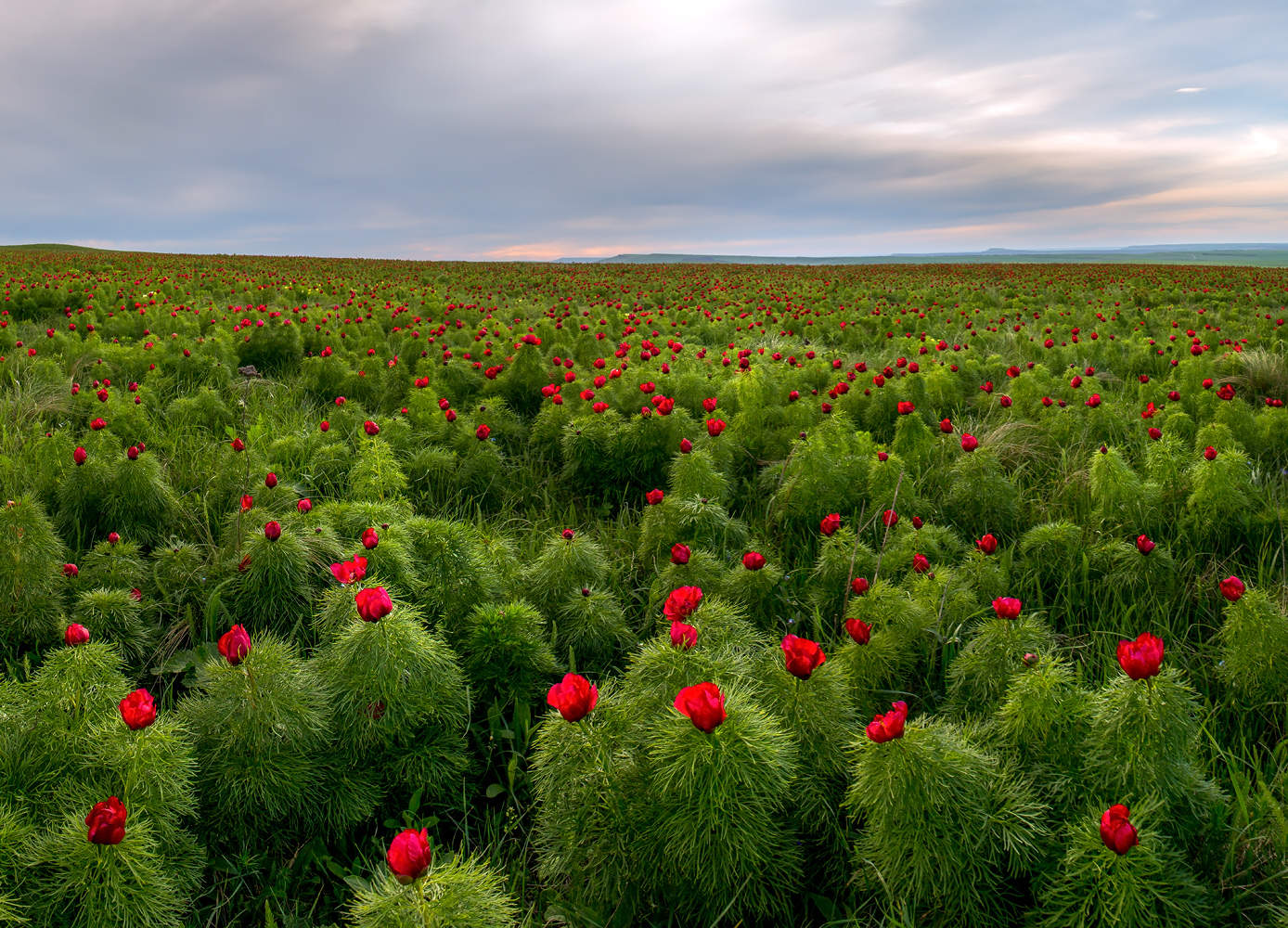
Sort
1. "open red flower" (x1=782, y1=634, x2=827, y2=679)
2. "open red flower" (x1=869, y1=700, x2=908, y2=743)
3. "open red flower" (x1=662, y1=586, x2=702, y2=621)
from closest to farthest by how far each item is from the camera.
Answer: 1. "open red flower" (x1=869, y1=700, x2=908, y2=743)
2. "open red flower" (x1=782, y1=634, x2=827, y2=679)
3. "open red flower" (x1=662, y1=586, x2=702, y2=621)

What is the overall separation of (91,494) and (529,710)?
8.90ft

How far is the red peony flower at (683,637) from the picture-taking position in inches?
77.6

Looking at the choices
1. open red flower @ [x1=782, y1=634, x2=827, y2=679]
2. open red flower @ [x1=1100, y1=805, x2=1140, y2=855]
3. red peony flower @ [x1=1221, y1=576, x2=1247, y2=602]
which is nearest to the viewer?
open red flower @ [x1=1100, y1=805, x2=1140, y2=855]

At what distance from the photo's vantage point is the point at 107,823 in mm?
1522

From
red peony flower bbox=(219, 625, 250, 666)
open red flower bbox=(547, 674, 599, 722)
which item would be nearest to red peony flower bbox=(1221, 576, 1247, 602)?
open red flower bbox=(547, 674, 599, 722)

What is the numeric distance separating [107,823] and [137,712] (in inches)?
11.5

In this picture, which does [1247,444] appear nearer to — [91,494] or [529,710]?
[529,710]

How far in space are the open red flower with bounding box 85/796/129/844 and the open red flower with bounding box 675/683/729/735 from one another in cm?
120

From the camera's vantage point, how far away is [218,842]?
7.11 feet

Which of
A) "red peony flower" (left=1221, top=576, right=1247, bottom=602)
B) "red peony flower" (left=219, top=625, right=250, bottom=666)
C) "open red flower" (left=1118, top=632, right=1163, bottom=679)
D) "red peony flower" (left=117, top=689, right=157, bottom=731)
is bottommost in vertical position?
"red peony flower" (left=117, top=689, right=157, bottom=731)

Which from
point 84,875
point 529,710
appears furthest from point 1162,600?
point 84,875

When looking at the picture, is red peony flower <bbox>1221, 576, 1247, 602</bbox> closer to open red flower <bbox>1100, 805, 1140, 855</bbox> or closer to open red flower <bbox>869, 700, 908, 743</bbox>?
open red flower <bbox>1100, 805, 1140, 855</bbox>

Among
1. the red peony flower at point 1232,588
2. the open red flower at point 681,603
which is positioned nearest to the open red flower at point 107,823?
the open red flower at point 681,603

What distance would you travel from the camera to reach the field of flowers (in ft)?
5.51
